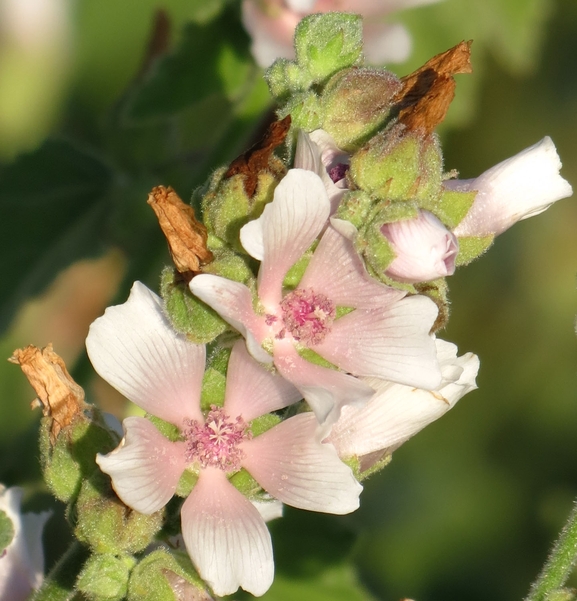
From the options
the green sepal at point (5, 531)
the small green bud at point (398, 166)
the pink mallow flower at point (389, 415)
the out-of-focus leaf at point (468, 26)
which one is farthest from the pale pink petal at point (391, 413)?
the out-of-focus leaf at point (468, 26)

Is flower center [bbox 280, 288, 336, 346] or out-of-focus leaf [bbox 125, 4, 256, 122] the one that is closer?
flower center [bbox 280, 288, 336, 346]

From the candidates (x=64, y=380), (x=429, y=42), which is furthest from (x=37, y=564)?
(x=429, y=42)

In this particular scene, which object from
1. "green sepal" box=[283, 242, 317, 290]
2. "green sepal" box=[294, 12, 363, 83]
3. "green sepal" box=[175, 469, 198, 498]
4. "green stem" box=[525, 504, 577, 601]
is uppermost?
"green sepal" box=[294, 12, 363, 83]

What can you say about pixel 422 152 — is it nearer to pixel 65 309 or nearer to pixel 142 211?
pixel 142 211

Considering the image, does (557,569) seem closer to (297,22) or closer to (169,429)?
(169,429)

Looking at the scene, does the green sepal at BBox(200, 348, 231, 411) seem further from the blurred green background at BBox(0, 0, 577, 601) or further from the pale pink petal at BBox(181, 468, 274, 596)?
the blurred green background at BBox(0, 0, 577, 601)

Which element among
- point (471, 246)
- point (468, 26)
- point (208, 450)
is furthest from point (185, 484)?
point (468, 26)

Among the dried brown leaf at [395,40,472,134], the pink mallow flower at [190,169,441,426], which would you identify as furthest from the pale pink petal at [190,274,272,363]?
the dried brown leaf at [395,40,472,134]

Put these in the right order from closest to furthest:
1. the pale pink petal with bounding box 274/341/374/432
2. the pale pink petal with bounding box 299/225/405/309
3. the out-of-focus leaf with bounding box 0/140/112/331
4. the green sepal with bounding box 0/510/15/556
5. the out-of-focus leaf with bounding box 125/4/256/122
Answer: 1. the pale pink petal with bounding box 274/341/374/432
2. the pale pink petal with bounding box 299/225/405/309
3. the green sepal with bounding box 0/510/15/556
4. the out-of-focus leaf with bounding box 125/4/256/122
5. the out-of-focus leaf with bounding box 0/140/112/331
